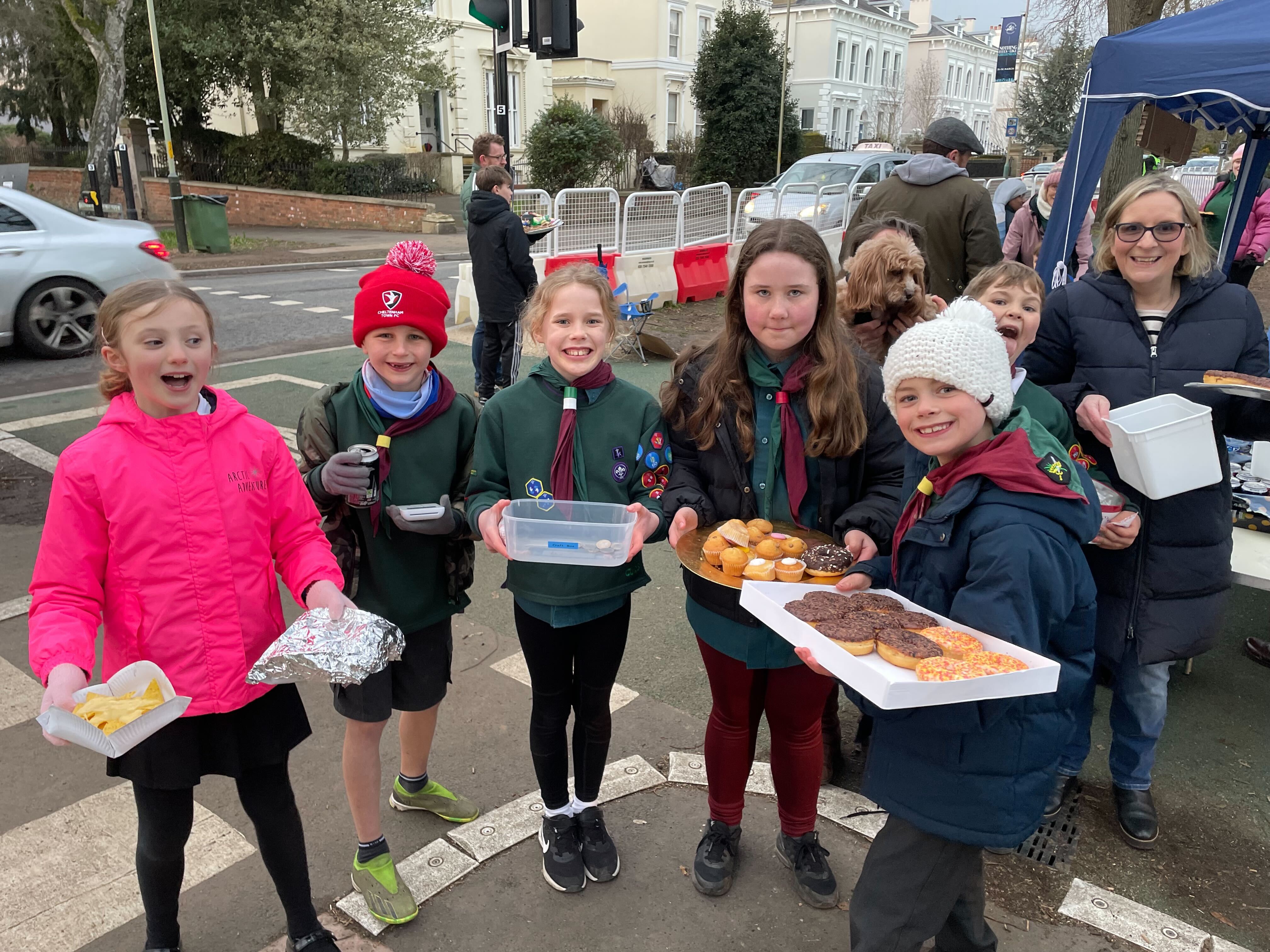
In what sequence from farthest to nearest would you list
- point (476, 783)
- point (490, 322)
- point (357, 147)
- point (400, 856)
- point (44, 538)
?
point (357, 147), point (490, 322), point (476, 783), point (400, 856), point (44, 538)

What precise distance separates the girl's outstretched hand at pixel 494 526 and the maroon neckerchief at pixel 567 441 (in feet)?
0.58

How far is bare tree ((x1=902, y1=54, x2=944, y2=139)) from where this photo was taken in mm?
56062

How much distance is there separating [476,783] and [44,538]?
5.72 ft

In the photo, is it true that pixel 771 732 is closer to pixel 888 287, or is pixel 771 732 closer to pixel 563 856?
pixel 563 856

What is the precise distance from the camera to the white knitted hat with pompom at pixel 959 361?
1.87 meters

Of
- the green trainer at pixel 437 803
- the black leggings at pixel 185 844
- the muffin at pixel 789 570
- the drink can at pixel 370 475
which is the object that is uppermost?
the drink can at pixel 370 475

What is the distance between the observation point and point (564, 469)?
247 cm

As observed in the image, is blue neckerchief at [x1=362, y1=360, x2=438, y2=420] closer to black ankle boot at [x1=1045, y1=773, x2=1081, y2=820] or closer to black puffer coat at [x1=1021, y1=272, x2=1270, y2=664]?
black puffer coat at [x1=1021, y1=272, x2=1270, y2=664]

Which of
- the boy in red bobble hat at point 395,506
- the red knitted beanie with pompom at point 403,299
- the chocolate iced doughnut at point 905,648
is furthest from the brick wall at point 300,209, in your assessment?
the chocolate iced doughnut at point 905,648

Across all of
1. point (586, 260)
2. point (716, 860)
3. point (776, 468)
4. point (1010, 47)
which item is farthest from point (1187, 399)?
point (1010, 47)

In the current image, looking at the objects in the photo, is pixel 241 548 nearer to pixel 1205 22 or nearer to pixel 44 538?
pixel 44 538

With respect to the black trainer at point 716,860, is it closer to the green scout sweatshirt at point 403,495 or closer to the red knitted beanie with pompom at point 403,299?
the green scout sweatshirt at point 403,495

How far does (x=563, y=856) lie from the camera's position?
2648 millimetres

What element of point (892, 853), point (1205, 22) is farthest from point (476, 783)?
point (1205, 22)
